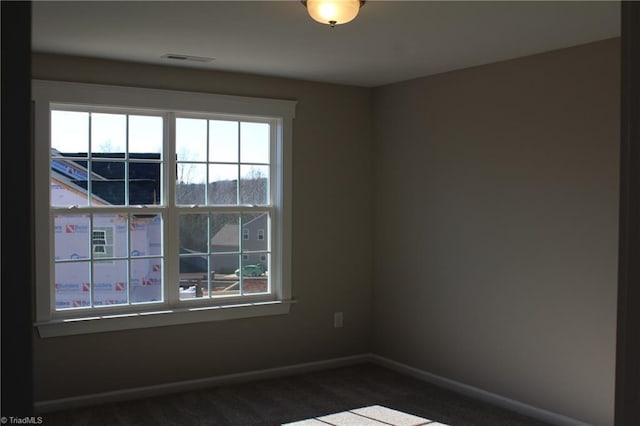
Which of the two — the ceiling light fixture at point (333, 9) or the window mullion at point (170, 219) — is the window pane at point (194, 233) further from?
the ceiling light fixture at point (333, 9)

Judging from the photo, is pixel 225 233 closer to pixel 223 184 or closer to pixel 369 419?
pixel 223 184

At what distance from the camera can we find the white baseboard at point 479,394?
3.98 meters

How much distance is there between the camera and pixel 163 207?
15.2ft

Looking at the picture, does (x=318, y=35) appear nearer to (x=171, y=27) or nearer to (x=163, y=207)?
(x=171, y=27)

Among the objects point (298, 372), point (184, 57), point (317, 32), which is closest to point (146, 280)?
point (298, 372)

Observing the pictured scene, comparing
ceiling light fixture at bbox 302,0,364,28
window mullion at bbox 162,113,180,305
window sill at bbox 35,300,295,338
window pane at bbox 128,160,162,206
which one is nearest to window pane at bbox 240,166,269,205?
window mullion at bbox 162,113,180,305

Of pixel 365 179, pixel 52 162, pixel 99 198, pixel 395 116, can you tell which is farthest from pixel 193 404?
pixel 395 116

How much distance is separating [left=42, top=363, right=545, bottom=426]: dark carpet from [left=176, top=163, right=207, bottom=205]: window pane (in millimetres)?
1450

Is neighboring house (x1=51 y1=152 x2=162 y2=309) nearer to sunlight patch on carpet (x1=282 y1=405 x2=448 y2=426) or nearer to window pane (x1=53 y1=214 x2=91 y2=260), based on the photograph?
window pane (x1=53 y1=214 x2=91 y2=260)

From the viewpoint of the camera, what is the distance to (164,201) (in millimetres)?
4664

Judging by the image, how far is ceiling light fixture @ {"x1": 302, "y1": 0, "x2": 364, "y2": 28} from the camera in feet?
9.34

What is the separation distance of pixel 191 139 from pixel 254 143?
53 centimetres

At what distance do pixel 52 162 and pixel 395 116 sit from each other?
2708 mm

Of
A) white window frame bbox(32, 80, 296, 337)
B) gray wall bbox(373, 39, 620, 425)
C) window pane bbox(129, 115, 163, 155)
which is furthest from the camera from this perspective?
window pane bbox(129, 115, 163, 155)
